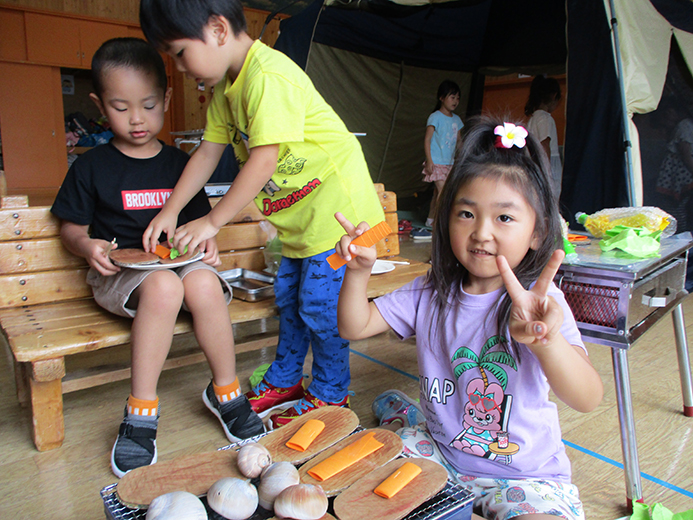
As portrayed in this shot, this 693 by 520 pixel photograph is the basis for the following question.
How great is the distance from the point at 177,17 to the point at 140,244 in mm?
762

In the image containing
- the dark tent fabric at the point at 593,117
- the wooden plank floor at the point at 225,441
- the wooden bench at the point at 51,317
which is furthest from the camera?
the dark tent fabric at the point at 593,117

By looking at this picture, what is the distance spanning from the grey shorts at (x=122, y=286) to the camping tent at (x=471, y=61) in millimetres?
2935

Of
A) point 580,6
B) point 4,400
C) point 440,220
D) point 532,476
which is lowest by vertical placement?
point 4,400

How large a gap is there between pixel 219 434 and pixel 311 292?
55 centimetres

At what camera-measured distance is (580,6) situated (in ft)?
12.2

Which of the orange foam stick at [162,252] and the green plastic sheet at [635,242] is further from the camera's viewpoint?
the orange foam stick at [162,252]

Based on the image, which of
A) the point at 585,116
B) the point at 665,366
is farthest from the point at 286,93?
the point at 585,116

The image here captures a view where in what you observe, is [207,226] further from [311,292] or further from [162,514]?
[162,514]

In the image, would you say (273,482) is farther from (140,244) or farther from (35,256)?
(35,256)

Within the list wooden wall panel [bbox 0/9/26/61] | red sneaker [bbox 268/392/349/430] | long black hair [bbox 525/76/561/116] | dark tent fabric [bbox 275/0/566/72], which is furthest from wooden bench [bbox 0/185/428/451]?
wooden wall panel [bbox 0/9/26/61]

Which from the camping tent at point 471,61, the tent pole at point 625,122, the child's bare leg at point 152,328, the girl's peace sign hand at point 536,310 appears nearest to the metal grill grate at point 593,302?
the girl's peace sign hand at point 536,310

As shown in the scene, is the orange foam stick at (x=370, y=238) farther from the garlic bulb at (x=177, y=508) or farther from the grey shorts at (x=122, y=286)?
the grey shorts at (x=122, y=286)

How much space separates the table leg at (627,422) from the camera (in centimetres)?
128

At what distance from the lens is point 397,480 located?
2.61ft
